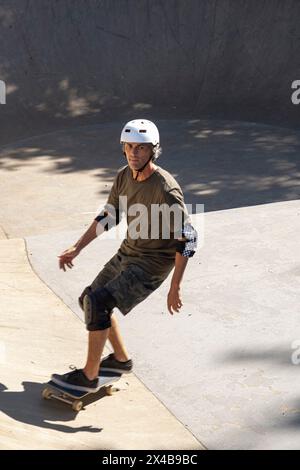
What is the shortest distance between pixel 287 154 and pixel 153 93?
3028mm

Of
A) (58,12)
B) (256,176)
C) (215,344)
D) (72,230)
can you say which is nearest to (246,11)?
(58,12)

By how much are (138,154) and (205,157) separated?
20.1 feet

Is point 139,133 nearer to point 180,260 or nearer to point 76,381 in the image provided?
point 180,260

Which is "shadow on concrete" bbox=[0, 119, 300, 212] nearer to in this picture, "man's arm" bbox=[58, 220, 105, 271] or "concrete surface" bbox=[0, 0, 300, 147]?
"concrete surface" bbox=[0, 0, 300, 147]

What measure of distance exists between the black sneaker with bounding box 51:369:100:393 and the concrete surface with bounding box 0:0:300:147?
7.75 metres

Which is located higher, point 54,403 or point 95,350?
point 95,350

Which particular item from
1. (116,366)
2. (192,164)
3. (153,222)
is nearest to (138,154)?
(153,222)

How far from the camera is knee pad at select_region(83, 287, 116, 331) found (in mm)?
5344

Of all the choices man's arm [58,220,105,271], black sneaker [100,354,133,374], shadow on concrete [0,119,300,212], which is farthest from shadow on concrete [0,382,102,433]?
shadow on concrete [0,119,300,212]

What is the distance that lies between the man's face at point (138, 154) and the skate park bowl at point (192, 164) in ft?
4.82

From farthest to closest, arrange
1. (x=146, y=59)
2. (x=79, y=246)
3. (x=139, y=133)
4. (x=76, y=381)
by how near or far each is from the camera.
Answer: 1. (x=146, y=59)
2. (x=79, y=246)
3. (x=76, y=381)
4. (x=139, y=133)

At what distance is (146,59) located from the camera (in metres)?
13.9

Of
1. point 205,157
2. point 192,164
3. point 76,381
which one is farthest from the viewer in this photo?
point 205,157

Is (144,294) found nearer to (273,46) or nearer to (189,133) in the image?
(189,133)
